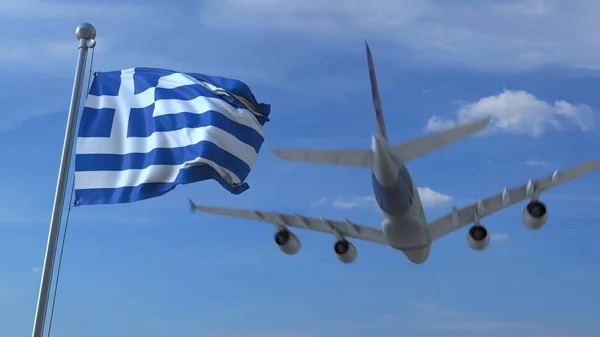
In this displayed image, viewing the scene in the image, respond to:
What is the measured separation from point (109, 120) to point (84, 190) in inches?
82.0

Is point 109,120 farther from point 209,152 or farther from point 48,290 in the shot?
point 48,290

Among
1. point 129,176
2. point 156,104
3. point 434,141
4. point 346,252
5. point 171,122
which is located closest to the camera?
point 129,176

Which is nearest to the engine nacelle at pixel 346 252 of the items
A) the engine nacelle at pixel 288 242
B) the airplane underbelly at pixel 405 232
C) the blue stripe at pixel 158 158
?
A: the engine nacelle at pixel 288 242

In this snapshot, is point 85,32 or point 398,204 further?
point 398,204

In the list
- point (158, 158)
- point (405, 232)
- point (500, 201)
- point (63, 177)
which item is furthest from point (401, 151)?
point (63, 177)

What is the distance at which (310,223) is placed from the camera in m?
34.2

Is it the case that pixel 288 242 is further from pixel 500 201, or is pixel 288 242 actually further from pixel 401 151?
pixel 401 151

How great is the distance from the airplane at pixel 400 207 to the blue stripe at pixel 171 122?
9.77 feet

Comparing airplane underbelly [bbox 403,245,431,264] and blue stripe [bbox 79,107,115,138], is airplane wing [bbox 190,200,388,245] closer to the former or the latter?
airplane underbelly [bbox 403,245,431,264]

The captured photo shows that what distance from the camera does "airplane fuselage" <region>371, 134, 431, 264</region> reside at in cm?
2456

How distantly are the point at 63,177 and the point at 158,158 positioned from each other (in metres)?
2.95

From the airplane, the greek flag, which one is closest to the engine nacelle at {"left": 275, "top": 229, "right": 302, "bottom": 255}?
the airplane

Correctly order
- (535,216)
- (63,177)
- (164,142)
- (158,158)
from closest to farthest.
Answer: (63,177), (158,158), (164,142), (535,216)

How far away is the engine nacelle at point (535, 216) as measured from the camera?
29078mm
